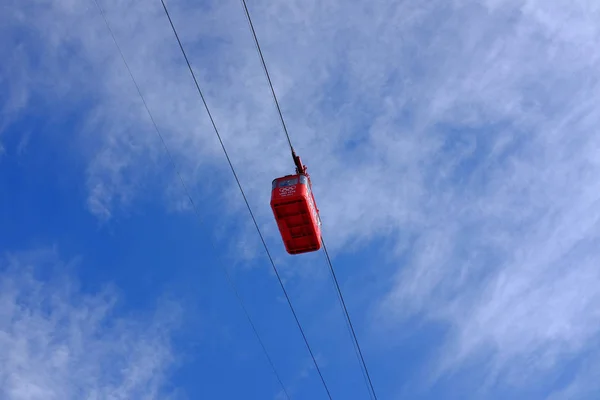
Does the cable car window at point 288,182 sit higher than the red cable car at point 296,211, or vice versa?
the cable car window at point 288,182

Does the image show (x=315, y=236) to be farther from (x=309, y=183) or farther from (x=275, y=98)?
(x=275, y=98)

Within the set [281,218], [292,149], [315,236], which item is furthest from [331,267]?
[292,149]

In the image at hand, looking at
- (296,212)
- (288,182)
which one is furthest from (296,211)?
(288,182)

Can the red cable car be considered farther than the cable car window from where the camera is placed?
No

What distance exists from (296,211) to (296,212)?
0.15 ft

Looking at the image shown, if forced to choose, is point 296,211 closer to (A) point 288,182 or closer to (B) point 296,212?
(B) point 296,212

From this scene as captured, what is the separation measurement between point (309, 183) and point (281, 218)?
5.59ft

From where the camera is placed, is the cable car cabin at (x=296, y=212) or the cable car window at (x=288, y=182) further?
the cable car window at (x=288, y=182)

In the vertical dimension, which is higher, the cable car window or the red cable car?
the cable car window

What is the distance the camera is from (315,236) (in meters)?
20.1

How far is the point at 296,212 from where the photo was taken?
19.2 metres

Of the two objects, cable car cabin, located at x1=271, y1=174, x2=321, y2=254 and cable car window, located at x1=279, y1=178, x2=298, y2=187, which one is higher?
cable car window, located at x1=279, y1=178, x2=298, y2=187

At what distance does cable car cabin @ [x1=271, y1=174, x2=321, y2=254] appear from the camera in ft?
62.2

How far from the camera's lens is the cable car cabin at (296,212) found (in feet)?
62.2
